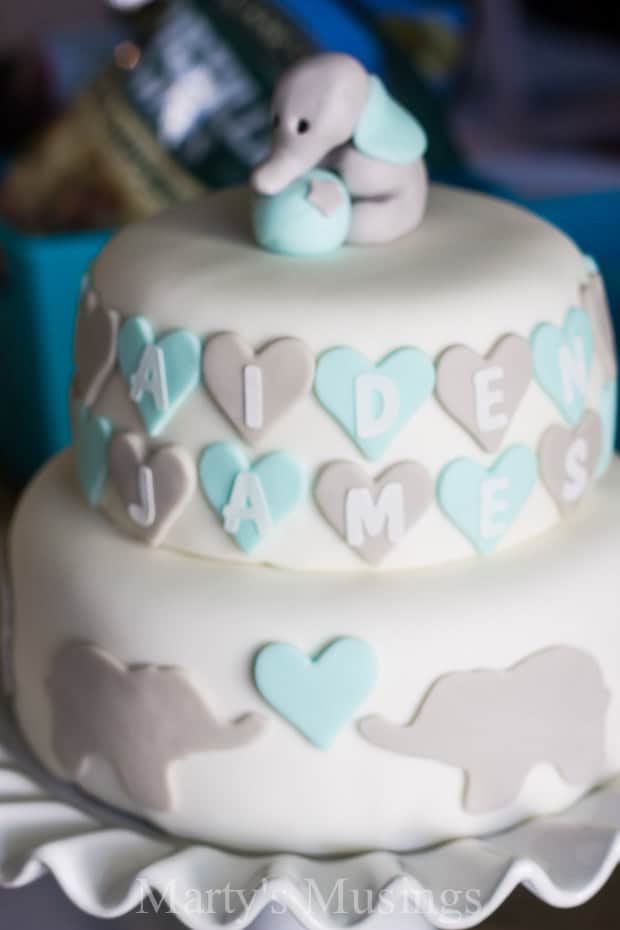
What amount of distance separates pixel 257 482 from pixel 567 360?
221mm

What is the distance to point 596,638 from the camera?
3.01ft

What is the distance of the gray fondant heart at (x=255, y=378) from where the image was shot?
0.85 meters

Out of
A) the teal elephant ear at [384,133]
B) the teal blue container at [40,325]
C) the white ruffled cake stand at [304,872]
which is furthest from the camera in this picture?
the teal blue container at [40,325]

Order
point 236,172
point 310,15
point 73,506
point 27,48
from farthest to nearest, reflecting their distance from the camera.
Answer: point 27,48 → point 310,15 → point 236,172 → point 73,506

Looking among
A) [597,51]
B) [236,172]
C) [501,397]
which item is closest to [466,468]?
[501,397]

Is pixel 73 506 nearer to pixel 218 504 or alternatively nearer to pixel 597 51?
pixel 218 504

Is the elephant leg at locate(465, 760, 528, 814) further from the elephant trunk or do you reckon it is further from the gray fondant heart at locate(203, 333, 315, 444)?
the elephant trunk

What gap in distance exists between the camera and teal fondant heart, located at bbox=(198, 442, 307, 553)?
86 cm

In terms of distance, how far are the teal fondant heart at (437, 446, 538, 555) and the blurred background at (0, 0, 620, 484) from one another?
28.1 inches

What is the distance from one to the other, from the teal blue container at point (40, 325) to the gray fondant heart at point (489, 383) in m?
0.76

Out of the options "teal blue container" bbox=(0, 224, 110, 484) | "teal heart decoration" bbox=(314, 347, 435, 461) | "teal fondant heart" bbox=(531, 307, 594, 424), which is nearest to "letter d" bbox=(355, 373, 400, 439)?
"teal heart decoration" bbox=(314, 347, 435, 461)

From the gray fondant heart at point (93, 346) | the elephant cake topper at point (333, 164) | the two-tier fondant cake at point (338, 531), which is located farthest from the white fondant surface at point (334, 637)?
the elephant cake topper at point (333, 164)

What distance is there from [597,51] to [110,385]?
8.26 feet

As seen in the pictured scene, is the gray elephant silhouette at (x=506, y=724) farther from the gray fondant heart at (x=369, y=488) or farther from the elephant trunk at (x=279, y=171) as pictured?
the elephant trunk at (x=279, y=171)
